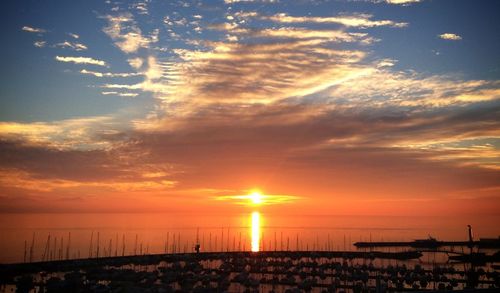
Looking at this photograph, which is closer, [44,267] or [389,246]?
[44,267]

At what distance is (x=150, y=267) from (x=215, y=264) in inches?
505

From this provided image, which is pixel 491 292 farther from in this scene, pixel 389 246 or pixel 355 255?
pixel 389 246

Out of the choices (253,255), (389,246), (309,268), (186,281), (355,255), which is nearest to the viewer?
(186,281)

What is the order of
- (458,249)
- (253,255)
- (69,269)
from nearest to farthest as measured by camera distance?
(69,269) < (253,255) < (458,249)

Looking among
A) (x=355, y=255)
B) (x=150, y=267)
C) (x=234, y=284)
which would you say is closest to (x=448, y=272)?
(x=355, y=255)

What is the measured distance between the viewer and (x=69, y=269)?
220ft

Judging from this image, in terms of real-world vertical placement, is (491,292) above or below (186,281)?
above

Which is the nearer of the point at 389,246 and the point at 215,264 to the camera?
the point at 215,264

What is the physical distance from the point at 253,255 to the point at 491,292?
6484 centimetres

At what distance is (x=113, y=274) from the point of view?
56.5 meters

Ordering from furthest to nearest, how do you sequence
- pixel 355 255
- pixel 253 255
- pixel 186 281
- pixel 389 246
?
pixel 389 246, pixel 355 255, pixel 253 255, pixel 186 281

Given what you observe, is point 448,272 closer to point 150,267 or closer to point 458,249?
point 150,267

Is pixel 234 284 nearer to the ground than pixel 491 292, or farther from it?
nearer to the ground

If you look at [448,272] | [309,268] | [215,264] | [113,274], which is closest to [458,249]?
[448,272]
